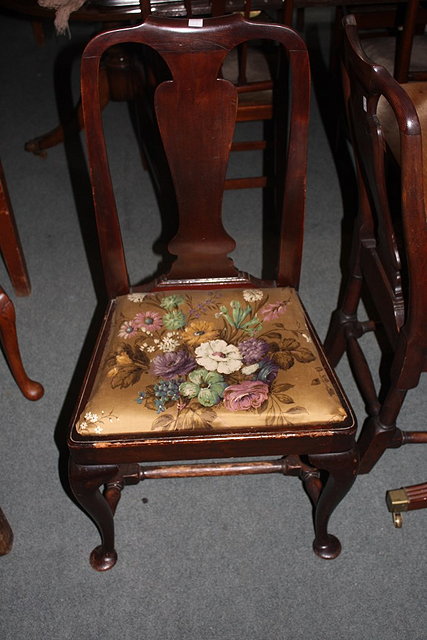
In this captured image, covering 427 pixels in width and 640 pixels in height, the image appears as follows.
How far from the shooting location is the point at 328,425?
1.03 meters

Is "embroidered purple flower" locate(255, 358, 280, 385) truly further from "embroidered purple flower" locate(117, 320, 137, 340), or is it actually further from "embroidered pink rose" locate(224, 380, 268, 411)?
"embroidered purple flower" locate(117, 320, 137, 340)

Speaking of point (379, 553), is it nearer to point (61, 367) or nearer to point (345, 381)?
point (345, 381)

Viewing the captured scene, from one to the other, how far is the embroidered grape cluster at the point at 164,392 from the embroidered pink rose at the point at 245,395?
0.09 meters

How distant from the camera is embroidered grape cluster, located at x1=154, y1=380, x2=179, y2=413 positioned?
3.45ft

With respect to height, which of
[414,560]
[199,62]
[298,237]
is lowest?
[414,560]

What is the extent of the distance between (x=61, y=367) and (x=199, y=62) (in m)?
1.02

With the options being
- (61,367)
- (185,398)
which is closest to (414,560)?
(185,398)

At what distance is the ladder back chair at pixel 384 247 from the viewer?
0.89 m

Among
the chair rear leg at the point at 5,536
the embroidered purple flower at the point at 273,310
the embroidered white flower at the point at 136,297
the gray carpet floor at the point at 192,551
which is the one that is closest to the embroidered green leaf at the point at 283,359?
the embroidered purple flower at the point at 273,310

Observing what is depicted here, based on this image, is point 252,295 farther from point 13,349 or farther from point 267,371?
point 13,349

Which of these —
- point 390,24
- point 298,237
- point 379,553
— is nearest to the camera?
point 298,237

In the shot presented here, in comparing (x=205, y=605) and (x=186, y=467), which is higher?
(x=186, y=467)

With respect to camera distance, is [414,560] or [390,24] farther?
[390,24]

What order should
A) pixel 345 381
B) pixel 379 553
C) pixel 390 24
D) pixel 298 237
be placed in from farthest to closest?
1. pixel 390 24
2. pixel 345 381
3. pixel 379 553
4. pixel 298 237
